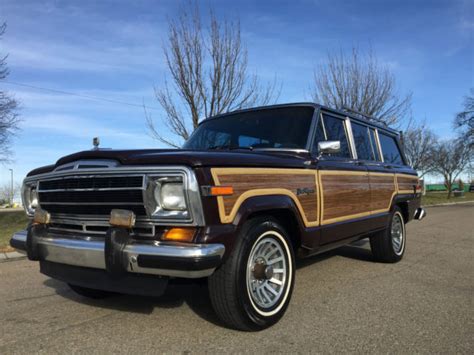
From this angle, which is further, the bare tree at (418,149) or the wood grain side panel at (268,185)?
the bare tree at (418,149)

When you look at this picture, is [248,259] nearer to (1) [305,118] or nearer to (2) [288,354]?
(2) [288,354]

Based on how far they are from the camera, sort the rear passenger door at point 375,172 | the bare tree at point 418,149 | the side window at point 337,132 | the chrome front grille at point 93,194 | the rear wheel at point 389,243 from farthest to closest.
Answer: the bare tree at point 418,149, the rear wheel at point 389,243, the rear passenger door at point 375,172, the side window at point 337,132, the chrome front grille at point 93,194

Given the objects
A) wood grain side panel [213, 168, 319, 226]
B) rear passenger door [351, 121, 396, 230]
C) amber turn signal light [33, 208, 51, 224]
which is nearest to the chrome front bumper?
wood grain side panel [213, 168, 319, 226]

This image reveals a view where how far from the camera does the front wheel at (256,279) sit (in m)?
2.84

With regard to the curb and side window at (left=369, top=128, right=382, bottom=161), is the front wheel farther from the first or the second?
the curb

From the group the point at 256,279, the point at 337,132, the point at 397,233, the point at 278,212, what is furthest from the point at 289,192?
the point at 397,233

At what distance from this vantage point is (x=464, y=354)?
2.66 metres

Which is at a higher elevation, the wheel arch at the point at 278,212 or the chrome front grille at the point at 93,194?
the chrome front grille at the point at 93,194

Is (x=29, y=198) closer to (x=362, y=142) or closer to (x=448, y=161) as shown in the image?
(x=362, y=142)

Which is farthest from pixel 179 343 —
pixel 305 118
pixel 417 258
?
pixel 417 258

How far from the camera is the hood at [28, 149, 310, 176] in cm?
270

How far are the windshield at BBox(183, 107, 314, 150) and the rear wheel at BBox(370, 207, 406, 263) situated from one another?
92.1 inches

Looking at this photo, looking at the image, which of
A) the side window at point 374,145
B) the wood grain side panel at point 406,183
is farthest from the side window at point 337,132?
the wood grain side panel at point 406,183

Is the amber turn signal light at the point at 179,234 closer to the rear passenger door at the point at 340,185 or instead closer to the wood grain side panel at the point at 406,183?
the rear passenger door at the point at 340,185
